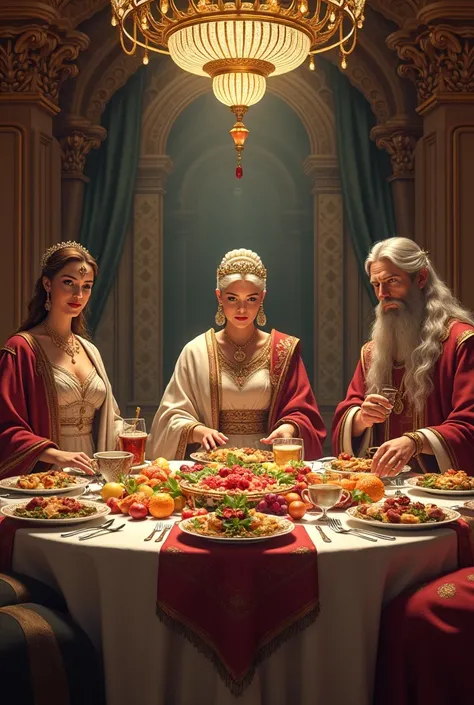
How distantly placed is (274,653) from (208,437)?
1.73m

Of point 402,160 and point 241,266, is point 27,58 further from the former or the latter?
point 402,160

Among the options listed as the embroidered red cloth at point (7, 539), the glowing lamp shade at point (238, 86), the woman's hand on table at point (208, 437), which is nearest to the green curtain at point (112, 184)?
the woman's hand on table at point (208, 437)

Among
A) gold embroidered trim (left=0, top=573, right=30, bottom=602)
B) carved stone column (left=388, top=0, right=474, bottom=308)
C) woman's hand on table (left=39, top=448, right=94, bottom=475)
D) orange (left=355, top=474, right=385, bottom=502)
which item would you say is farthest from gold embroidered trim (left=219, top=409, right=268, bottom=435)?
carved stone column (left=388, top=0, right=474, bottom=308)

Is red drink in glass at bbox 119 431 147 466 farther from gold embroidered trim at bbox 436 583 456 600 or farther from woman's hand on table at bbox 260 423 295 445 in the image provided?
gold embroidered trim at bbox 436 583 456 600

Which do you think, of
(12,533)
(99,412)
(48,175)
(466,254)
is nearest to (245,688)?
(12,533)

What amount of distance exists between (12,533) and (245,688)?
88 centimetres

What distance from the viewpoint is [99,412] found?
176 inches

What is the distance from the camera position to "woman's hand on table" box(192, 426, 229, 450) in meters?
4.09

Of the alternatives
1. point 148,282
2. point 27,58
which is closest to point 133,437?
point 27,58

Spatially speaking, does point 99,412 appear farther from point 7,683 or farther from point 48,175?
point 48,175

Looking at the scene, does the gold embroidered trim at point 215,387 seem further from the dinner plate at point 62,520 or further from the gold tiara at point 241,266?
the dinner plate at point 62,520

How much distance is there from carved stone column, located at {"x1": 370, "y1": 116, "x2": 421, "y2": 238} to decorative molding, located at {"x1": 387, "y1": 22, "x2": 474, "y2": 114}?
440 mm

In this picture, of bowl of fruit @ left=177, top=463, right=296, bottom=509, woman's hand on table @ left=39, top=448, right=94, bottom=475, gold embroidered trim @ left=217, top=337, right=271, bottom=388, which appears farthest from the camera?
gold embroidered trim @ left=217, top=337, right=271, bottom=388

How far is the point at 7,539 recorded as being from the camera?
8.91 feet
